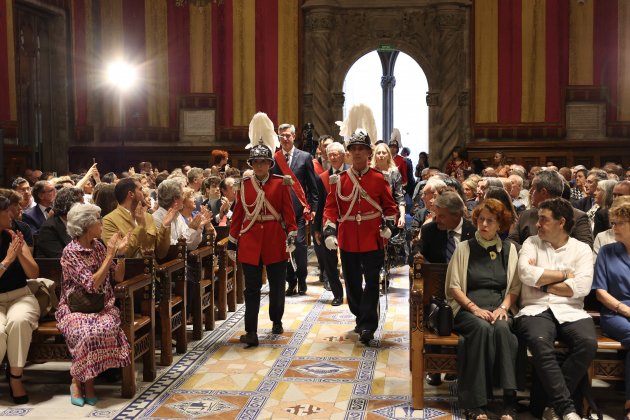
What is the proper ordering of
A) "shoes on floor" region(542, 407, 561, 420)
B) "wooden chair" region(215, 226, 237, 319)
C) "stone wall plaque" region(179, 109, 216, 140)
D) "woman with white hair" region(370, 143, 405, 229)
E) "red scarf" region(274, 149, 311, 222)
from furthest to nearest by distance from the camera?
"stone wall plaque" region(179, 109, 216, 140), "woman with white hair" region(370, 143, 405, 229), "red scarf" region(274, 149, 311, 222), "wooden chair" region(215, 226, 237, 319), "shoes on floor" region(542, 407, 561, 420)

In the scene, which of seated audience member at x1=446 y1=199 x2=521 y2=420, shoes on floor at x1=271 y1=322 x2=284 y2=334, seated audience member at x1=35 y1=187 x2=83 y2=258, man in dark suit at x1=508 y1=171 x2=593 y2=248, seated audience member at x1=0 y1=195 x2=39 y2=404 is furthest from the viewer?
shoes on floor at x1=271 y1=322 x2=284 y2=334

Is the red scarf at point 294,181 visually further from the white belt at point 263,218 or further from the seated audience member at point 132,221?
the seated audience member at point 132,221

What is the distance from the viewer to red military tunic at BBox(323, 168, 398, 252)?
21.7 ft

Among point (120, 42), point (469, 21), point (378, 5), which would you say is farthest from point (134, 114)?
point (469, 21)

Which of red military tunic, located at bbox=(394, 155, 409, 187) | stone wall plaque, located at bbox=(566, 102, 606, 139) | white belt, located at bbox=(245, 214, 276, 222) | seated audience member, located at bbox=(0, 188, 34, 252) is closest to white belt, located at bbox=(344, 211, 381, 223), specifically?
white belt, located at bbox=(245, 214, 276, 222)

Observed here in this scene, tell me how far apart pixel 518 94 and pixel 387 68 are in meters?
7.18

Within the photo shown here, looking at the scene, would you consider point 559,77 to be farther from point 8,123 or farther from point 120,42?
point 8,123

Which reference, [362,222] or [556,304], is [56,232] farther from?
[556,304]

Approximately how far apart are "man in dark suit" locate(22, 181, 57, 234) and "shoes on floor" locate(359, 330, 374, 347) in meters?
3.00

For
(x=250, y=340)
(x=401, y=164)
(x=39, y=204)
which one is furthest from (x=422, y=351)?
(x=401, y=164)

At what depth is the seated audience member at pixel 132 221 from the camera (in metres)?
6.02

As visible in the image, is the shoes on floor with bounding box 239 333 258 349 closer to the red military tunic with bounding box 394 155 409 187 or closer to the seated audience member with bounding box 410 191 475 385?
the seated audience member with bounding box 410 191 475 385

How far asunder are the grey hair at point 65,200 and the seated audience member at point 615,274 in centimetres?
364

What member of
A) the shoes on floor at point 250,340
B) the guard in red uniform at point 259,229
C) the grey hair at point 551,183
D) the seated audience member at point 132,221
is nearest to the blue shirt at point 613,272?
the grey hair at point 551,183
